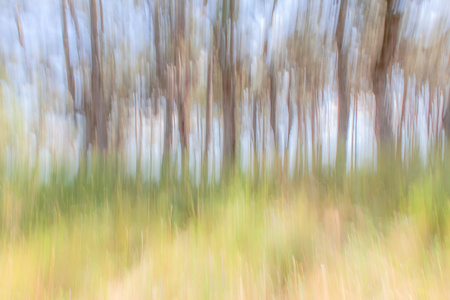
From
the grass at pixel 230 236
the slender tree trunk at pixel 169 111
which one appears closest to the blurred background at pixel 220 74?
the slender tree trunk at pixel 169 111

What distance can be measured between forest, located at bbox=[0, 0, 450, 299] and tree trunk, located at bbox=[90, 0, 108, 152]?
0.04ft

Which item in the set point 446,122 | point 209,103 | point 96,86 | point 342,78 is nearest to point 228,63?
point 209,103

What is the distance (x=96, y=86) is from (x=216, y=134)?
43.1 inches

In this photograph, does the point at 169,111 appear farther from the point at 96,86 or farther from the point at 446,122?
the point at 446,122

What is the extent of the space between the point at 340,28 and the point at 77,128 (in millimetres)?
2373

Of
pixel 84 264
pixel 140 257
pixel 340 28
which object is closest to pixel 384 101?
pixel 340 28

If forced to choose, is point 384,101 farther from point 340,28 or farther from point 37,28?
point 37,28

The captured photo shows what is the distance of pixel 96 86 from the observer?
8.01ft

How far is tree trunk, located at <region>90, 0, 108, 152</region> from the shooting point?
2.41 meters

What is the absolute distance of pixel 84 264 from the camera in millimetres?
1458

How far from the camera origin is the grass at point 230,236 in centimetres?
128

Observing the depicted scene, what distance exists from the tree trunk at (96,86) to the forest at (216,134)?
0.5 inches

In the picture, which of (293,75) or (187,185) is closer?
(187,185)

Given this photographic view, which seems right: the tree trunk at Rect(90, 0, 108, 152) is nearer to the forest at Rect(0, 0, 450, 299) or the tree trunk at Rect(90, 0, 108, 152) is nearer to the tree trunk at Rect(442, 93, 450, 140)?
the forest at Rect(0, 0, 450, 299)
